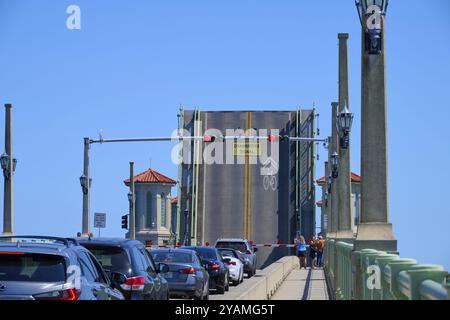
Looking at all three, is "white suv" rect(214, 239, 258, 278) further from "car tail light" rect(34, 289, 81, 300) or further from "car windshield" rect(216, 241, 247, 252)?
"car tail light" rect(34, 289, 81, 300)

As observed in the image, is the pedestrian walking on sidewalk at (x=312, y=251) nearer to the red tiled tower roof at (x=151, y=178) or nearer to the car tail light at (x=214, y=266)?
the car tail light at (x=214, y=266)

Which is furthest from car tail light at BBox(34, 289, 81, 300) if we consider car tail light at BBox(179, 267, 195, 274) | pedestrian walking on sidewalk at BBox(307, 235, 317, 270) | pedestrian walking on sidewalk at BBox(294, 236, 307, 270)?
pedestrian walking on sidewalk at BBox(307, 235, 317, 270)

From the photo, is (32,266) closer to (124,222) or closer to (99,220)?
(99,220)

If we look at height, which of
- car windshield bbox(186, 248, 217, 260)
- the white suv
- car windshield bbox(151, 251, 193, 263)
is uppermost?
car windshield bbox(151, 251, 193, 263)

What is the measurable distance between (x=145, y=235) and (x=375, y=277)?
219 ft

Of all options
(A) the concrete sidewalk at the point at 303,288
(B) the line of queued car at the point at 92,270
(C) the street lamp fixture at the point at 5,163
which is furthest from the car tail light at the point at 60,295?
(C) the street lamp fixture at the point at 5,163

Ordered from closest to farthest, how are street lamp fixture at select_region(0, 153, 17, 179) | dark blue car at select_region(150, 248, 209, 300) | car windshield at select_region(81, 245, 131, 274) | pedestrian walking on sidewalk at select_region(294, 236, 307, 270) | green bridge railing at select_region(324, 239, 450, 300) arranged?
green bridge railing at select_region(324, 239, 450, 300) → car windshield at select_region(81, 245, 131, 274) → dark blue car at select_region(150, 248, 209, 300) → street lamp fixture at select_region(0, 153, 17, 179) → pedestrian walking on sidewalk at select_region(294, 236, 307, 270)

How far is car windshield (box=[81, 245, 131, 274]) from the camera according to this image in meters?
15.9

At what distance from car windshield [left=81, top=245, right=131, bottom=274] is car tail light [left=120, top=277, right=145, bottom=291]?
0.17 m

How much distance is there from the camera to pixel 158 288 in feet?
55.6

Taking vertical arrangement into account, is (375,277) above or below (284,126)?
below

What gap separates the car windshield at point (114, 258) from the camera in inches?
626
